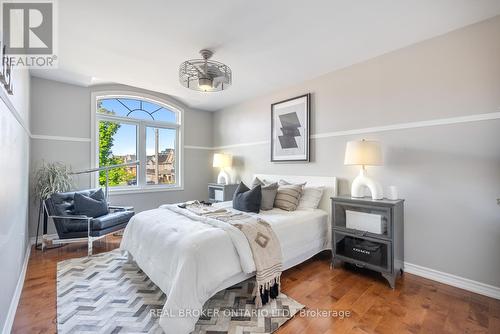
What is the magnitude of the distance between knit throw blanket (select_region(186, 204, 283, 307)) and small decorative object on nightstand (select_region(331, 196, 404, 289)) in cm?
95

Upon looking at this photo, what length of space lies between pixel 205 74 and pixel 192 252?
1873 millimetres

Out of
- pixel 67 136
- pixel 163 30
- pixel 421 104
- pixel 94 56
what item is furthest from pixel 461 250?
pixel 67 136

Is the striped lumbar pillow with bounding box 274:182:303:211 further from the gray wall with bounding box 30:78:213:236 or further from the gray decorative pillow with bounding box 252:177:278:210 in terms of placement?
the gray wall with bounding box 30:78:213:236

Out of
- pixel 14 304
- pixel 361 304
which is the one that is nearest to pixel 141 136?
pixel 14 304

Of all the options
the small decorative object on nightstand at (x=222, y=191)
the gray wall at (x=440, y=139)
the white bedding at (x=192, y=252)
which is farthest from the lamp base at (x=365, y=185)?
the small decorative object on nightstand at (x=222, y=191)

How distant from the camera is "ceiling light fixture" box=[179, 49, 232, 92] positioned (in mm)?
2473

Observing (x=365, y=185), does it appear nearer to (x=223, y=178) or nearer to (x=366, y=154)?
(x=366, y=154)

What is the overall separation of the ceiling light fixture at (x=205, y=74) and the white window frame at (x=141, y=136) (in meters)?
2.41

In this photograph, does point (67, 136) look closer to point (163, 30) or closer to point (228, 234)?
point (163, 30)

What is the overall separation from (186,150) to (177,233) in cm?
338

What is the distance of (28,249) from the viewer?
3.13 meters

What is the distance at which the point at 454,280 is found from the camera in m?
2.27

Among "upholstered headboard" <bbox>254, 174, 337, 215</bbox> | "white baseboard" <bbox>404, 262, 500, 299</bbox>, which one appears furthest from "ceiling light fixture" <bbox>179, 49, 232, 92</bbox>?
"white baseboard" <bbox>404, 262, 500, 299</bbox>

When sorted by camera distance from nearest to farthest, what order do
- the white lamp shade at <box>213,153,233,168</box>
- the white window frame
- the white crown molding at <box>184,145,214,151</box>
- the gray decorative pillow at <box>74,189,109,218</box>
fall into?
the gray decorative pillow at <box>74,189,109,218</box> → the white window frame → the white lamp shade at <box>213,153,233,168</box> → the white crown molding at <box>184,145,214,151</box>
